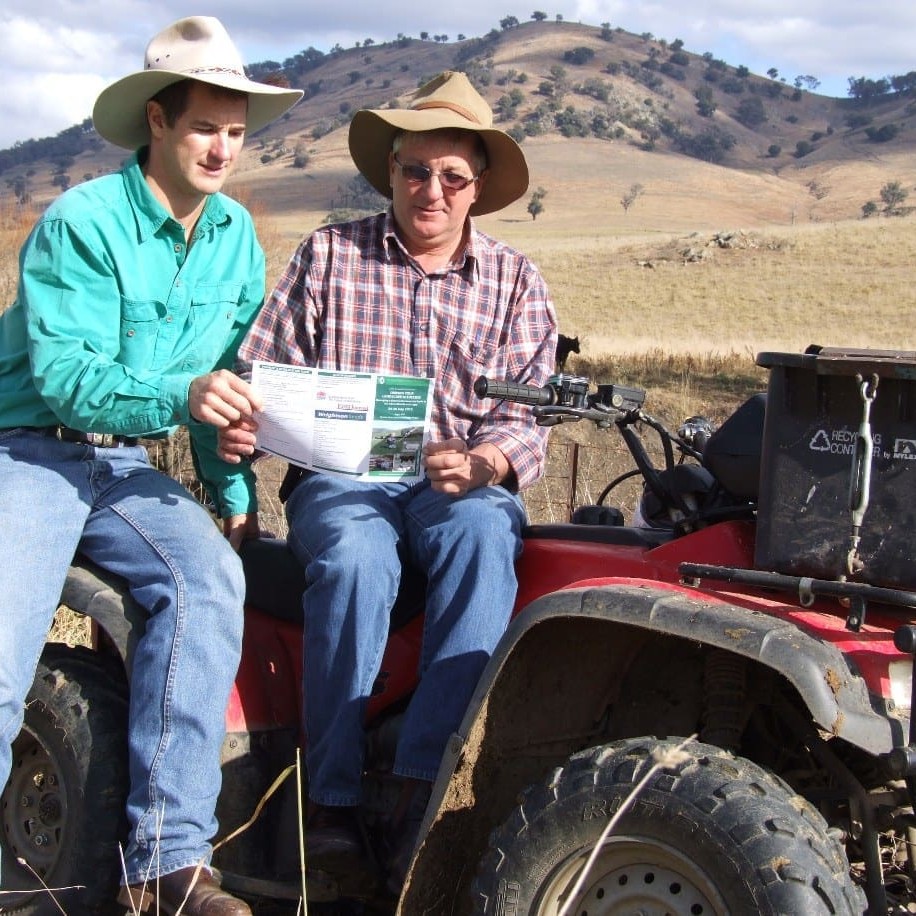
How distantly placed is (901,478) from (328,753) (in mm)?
1607

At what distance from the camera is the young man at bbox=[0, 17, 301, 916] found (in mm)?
3268

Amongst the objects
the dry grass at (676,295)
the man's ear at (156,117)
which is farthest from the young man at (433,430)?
the dry grass at (676,295)

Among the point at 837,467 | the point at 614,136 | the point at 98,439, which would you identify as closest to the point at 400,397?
the point at 98,439

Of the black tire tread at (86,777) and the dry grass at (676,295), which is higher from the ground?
the dry grass at (676,295)

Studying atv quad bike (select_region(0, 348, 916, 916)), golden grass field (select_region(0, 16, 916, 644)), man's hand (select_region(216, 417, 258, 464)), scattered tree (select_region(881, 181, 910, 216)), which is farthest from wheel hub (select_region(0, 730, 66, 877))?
scattered tree (select_region(881, 181, 910, 216))

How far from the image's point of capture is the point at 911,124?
135 meters

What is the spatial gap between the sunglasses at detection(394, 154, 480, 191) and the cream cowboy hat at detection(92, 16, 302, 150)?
45 cm

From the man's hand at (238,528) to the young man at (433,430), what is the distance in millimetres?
264

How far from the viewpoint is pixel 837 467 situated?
8.85 feet

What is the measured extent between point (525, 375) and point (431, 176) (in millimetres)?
679

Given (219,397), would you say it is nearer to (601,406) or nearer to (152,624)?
(152,624)

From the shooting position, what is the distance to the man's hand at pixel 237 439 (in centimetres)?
358

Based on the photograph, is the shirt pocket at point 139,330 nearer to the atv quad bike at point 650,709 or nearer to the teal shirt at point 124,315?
the teal shirt at point 124,315

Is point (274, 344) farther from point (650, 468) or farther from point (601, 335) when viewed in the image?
point (601, 335)
